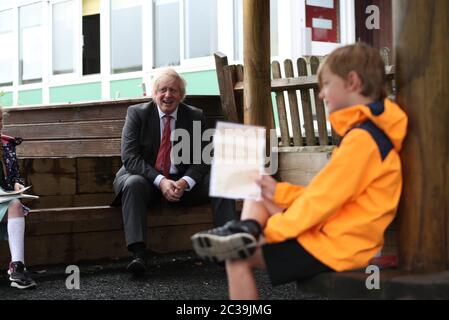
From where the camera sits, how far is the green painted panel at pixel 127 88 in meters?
12.0

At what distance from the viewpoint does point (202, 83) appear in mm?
10820

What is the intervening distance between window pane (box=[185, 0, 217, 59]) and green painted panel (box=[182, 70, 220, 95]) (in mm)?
298

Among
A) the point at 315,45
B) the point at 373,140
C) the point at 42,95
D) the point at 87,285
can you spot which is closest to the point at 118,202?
the point at 87,285

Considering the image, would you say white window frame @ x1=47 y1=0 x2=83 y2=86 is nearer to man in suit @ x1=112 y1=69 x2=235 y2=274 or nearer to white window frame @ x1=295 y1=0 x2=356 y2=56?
white window frame @ x1=295 y1=0 x2=356 y2=56

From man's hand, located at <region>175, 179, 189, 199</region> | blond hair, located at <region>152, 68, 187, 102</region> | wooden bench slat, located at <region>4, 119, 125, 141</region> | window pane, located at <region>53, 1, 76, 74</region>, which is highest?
window pane, located at <region>53, 1, 76, 74</region>

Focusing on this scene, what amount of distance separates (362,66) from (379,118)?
0.22 m

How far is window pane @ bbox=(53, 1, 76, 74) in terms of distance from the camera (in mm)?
13625

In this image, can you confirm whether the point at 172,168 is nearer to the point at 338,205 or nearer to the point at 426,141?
the point at 426,141

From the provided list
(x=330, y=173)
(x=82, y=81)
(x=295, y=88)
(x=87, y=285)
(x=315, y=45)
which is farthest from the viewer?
(x=82, y=81)

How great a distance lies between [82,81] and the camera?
43.0ft

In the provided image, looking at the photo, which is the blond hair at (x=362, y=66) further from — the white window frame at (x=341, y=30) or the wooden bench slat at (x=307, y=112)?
the white window frame at (x=341, y=30)

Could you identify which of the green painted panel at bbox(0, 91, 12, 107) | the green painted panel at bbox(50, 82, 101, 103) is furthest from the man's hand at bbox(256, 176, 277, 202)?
the green painted panel at bbox(0, 91, 12, 107)
